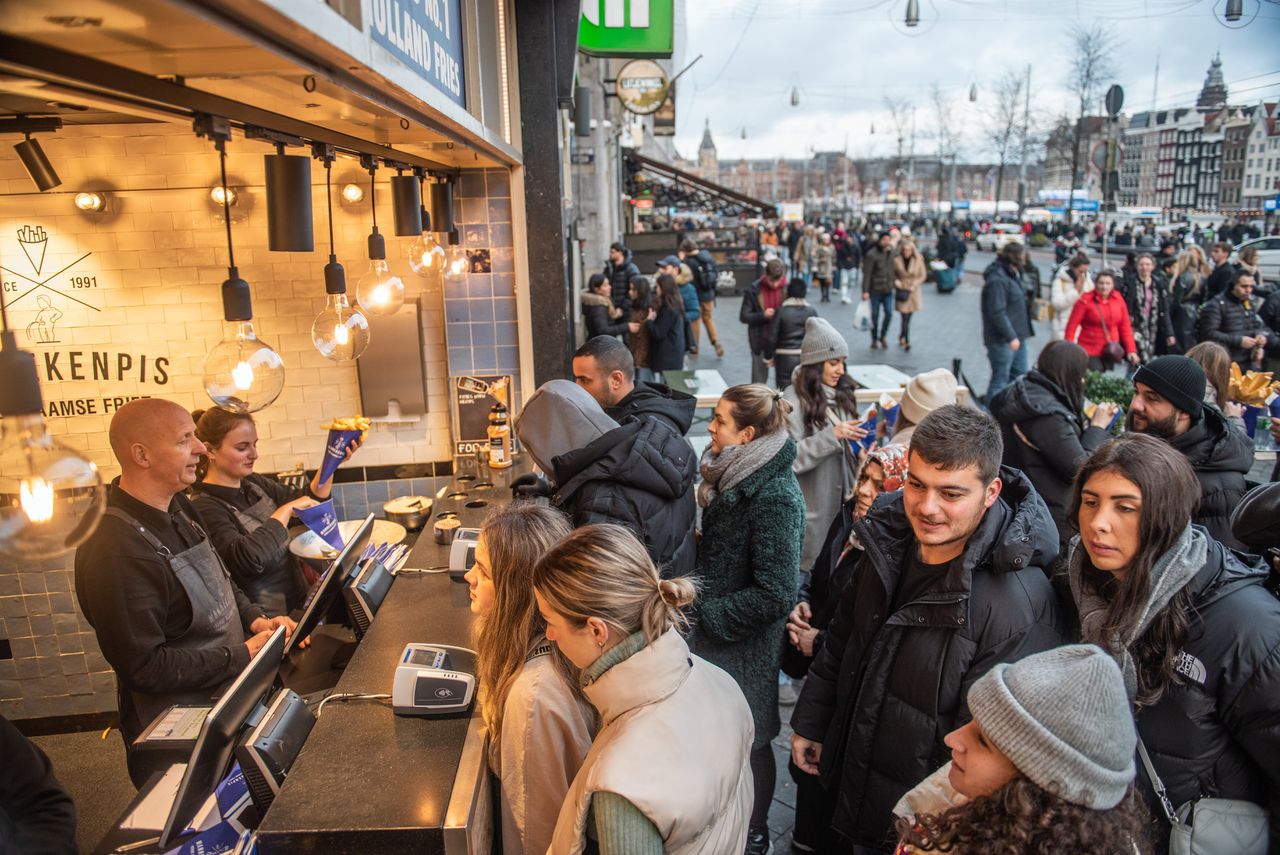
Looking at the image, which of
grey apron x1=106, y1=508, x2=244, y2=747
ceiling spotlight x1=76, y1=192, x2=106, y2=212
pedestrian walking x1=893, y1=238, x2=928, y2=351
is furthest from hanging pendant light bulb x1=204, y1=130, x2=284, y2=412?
pedestrian walking x1=893, y1=238, x2=928, y2=351

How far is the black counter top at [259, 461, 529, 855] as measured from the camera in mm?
2137

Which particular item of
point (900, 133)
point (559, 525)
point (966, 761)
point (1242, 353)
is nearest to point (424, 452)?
point (559, 525)

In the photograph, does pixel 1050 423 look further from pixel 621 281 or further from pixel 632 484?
pixel 621 281

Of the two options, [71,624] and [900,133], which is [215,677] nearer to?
[71,624]

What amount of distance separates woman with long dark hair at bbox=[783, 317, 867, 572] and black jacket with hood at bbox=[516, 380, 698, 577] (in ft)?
5.84

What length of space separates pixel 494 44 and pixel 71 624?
4.16m

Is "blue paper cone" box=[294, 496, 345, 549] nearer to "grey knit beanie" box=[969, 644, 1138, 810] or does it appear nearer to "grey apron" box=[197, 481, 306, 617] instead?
"grey apron" box=[197, 481, 306, 617]

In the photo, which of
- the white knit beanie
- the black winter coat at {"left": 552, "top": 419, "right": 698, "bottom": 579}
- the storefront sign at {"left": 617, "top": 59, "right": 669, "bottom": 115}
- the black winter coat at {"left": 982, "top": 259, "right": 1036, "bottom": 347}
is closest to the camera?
the black winter coat at {"left": 552, "top": 419, "right": 698, "bottom": 579}

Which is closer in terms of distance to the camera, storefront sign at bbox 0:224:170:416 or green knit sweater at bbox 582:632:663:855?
green knit sweater at bbox 582:632:663:855

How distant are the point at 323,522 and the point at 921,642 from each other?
290 centimetres

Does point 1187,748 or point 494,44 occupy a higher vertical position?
point 494,44

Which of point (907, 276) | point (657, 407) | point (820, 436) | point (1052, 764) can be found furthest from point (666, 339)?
point (1052, 764)

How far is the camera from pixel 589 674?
6.53 feet

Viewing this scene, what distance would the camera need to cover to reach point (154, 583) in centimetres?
317
